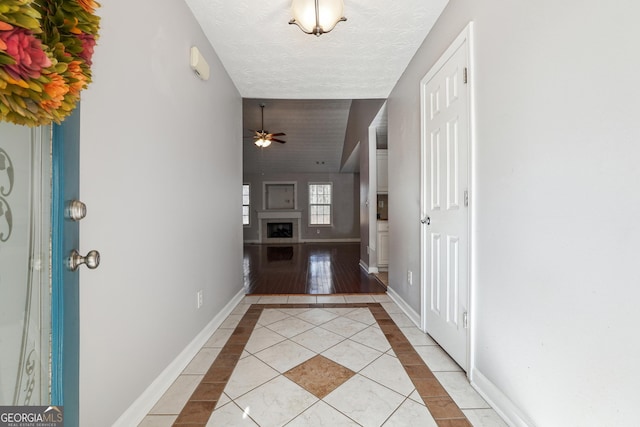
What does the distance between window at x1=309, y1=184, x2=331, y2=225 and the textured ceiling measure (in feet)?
21.4

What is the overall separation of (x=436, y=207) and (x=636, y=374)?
1.29 meters

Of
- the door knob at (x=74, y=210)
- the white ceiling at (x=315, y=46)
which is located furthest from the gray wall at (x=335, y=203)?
the door knob at (x=74, y=210)

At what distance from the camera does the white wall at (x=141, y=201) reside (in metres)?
1.01

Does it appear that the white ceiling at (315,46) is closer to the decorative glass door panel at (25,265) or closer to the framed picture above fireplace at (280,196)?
the decorative glass door panel at (25,265)

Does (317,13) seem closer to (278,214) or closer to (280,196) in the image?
(278,214)

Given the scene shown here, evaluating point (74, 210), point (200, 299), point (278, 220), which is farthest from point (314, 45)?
point (278, 220)

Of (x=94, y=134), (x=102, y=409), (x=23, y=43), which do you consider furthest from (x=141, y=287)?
(x=23, y=43)

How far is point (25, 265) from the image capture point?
2.04 ft

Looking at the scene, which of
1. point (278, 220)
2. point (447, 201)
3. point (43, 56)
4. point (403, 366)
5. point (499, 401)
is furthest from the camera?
point (278, 220)

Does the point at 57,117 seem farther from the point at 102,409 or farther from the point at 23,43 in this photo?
the point at 102,409

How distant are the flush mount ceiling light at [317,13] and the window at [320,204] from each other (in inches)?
309

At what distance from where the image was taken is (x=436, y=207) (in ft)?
6.35

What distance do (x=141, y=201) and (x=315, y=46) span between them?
1823 millimetres

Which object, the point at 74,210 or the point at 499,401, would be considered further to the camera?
the point at 499,401
